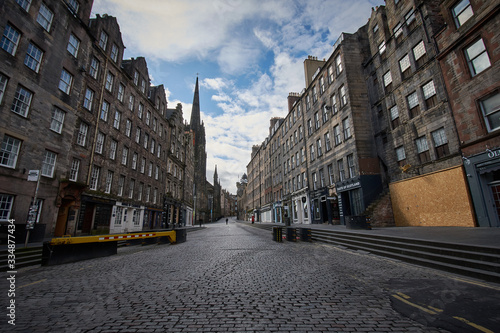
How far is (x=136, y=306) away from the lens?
3918mm

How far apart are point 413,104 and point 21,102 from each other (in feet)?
79.5

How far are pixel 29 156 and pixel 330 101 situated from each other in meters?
23.9

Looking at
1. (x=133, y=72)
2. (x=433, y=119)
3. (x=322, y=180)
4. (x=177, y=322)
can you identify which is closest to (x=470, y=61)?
(x=433, y=119)

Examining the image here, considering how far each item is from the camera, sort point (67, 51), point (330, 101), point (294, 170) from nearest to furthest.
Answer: point (67, 51)
point (330, 101)
point (294, 170)

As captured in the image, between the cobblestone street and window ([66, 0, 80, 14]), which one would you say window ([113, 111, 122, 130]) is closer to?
window ([66, 0, 80, 14])

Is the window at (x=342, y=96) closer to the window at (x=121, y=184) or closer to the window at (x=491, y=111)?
the window at (x=491, y=111)

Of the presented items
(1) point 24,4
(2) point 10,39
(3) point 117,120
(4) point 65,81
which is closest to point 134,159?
(3) point 117,120

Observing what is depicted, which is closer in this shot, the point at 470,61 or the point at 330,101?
the point at 470,61

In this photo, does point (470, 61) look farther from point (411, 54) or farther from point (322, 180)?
point (322, 180)

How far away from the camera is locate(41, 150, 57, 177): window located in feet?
45.0

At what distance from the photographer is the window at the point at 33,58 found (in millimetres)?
12741

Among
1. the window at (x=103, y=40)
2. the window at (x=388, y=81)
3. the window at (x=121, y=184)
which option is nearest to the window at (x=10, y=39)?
the window at (x=103, y=40)

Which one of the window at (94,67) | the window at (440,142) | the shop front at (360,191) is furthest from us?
the window at (94,67)

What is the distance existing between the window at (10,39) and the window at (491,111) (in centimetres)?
2432
